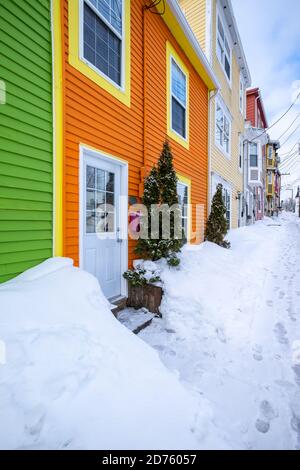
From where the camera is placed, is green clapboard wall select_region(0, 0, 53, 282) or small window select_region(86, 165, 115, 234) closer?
green clapboard wall select_region(0, 0, 53, 282)

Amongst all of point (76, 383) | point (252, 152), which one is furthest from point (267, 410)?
point (252, 152)

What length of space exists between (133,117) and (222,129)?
6883 mm

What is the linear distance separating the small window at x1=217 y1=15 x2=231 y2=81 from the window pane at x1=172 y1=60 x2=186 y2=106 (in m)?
3.81

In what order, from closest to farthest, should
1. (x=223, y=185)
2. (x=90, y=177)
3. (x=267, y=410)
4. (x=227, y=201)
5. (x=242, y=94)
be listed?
(x=267, y=410) → (x=90, y=177) → (x=223, y=185) → (x=227, y=201) → (x=242, y=94)

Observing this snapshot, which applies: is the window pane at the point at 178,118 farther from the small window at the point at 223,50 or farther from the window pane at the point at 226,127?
the window pane at the point at 226,127

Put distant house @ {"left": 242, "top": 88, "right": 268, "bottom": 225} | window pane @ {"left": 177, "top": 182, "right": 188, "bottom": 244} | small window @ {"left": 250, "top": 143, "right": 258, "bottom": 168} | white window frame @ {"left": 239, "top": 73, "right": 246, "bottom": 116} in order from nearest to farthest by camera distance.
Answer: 1. window pane @ {"left": 177, "top": 182, "right": 188, "bottom": 244}
2. white window frame @ {"left": 239, "top": 73, "right": 246, "bottom": 116}
3. distant house @ {"left": 242, "top": 88, "right": 268, "bottom": 225}
4. small window @ {"left": 250, "top": 143, "right": 258, "bottom": 168}

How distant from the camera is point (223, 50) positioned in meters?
9.94

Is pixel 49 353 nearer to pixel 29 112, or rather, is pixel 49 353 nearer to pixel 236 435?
pixel 236 435

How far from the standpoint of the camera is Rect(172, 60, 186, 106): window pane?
21.4 ft

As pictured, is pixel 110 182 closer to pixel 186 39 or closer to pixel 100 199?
pixel 100 199

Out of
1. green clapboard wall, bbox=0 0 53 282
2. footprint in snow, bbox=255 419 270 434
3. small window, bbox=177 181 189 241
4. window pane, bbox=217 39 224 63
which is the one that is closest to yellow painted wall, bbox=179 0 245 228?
window pane, bbox=217 39 224 63

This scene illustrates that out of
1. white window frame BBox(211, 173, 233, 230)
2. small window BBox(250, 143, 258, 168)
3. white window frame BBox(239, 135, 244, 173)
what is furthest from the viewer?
small window BBox(250, 143, 258, 168)

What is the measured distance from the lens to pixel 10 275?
2770 mm

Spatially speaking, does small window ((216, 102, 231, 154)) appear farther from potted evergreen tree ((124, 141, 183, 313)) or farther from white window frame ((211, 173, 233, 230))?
potted evergreen tree ((124, 141, 183, 313))
